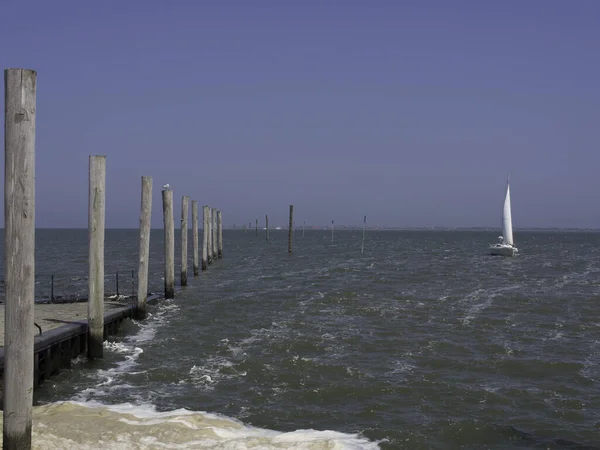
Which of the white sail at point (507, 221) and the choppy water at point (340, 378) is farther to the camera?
the white sail at point (507, 221)

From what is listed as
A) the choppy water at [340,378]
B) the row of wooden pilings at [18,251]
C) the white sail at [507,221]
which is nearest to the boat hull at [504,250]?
the white sail at [507,221]

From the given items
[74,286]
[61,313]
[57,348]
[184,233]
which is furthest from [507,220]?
[57,348]

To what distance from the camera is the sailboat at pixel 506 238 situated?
56812mm

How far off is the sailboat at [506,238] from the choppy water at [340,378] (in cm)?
3368

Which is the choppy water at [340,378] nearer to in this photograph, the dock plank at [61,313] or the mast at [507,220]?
the dock plank at [61,313]

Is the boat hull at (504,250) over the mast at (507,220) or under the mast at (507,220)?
under

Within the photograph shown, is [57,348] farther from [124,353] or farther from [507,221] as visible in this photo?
[507,221]

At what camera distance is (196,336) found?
16688mm

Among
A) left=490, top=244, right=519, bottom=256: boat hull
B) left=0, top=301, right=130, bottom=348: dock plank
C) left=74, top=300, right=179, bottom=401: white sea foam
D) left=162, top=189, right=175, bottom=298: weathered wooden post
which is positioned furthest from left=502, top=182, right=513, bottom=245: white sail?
left=0, top=301, right=130, bottom=348: dock plank

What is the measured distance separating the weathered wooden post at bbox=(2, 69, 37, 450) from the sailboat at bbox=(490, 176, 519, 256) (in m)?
53.9

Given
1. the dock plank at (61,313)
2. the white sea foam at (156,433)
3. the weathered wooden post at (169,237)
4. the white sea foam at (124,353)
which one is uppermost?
the weathered wooden post at (169,237)

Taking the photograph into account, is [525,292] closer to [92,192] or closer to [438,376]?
[438,376]

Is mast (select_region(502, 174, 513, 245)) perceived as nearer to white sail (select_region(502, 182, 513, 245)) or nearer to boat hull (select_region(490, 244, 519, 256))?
white sail (select_region(502, 182, 513, 245))

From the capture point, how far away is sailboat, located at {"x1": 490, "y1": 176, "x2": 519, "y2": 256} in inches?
2237
